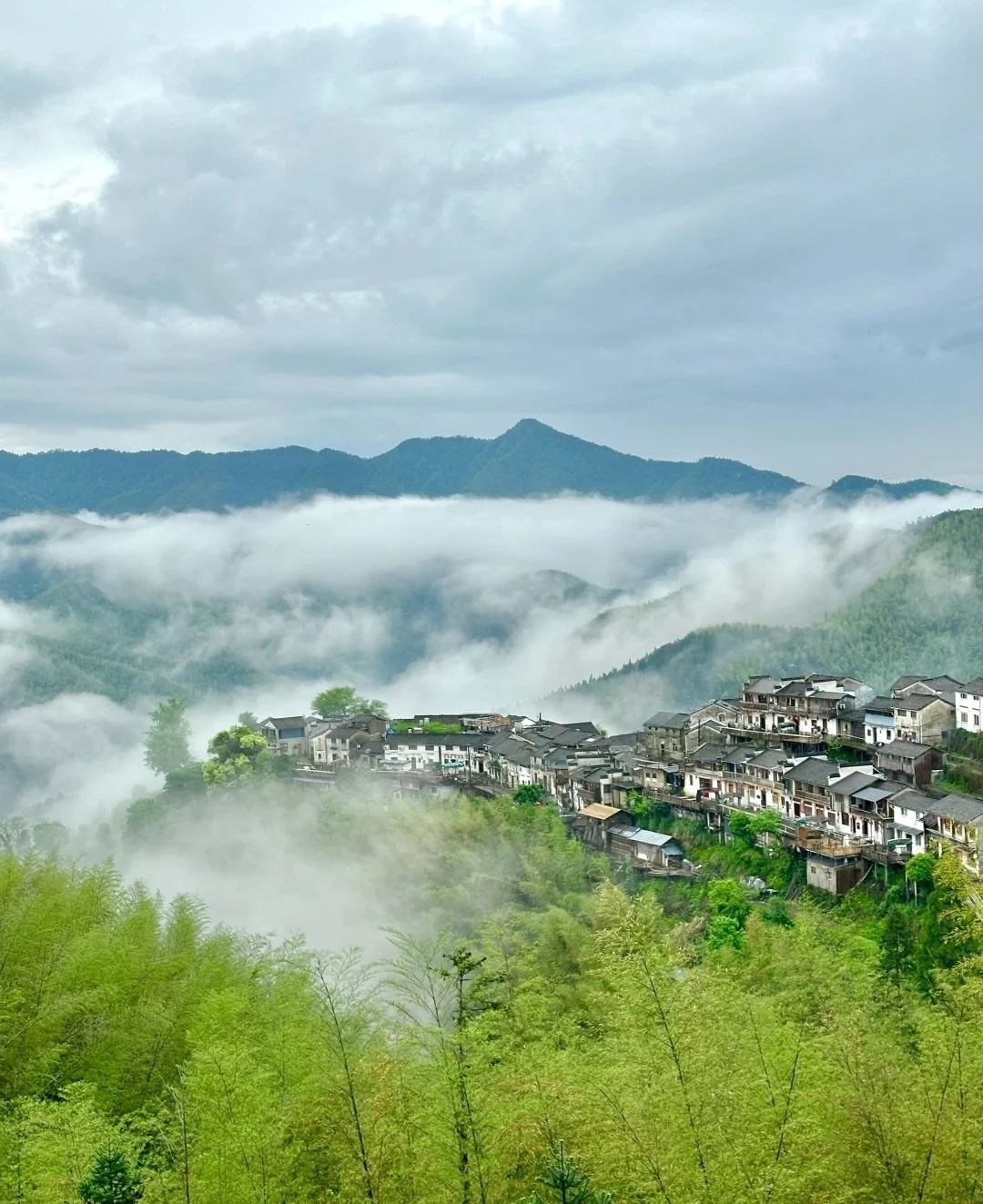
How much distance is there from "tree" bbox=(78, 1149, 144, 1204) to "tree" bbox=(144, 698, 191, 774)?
53396 mm

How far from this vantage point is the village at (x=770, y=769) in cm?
2984

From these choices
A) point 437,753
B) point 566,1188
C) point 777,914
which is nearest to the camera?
point 566,1188

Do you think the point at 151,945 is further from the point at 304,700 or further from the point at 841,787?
the point at 304,700

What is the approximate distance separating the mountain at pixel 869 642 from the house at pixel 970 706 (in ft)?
98.7

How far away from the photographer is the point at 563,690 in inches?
3733

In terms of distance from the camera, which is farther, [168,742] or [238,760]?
[168,742]

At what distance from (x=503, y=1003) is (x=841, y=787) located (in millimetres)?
16175

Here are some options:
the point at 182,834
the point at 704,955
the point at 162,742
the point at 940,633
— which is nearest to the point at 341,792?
the point at 182,834

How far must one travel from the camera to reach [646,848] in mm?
36469

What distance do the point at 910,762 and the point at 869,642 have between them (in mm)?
42028

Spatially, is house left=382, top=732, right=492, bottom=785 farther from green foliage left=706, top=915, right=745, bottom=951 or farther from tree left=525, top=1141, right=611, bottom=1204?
tree left=525, top=1141, right=611, bottom=1204

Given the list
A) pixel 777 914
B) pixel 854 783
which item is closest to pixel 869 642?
pixel 854 783

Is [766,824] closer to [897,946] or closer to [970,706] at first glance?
[970,706]

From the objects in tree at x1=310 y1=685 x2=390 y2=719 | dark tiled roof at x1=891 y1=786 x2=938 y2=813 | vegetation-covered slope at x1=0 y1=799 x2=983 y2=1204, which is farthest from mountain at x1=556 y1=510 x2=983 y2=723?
vegetation-covered slope at x1=0 y1=799 x2=983 y2=1204
